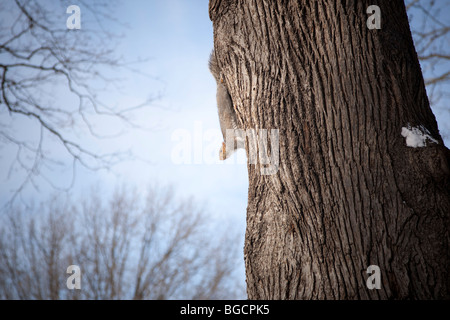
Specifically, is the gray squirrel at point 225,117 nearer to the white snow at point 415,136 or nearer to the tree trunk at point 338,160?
the tree trunk at point 338,160

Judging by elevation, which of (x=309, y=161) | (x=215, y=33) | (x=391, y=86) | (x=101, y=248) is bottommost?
(x=101, y=248)

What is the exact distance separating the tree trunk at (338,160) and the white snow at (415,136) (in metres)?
0.03

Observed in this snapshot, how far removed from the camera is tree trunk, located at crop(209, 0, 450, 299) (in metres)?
1.80

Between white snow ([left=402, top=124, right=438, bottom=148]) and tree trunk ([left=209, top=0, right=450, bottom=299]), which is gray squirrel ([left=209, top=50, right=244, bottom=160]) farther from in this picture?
white snow ([left=402, top=124, right=438, bottom=148])

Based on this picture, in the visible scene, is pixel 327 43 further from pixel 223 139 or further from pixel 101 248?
pixel 101 248

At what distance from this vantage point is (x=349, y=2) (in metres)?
2.09

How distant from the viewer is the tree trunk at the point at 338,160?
1796 mm

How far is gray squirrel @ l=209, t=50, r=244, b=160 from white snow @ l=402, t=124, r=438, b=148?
1.23 meters

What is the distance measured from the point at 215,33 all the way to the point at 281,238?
1477 mm

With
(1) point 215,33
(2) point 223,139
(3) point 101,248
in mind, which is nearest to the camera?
(1) point 215,33

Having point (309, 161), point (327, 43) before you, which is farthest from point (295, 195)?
point (327, 43)

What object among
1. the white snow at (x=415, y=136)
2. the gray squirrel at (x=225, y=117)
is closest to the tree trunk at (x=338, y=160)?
the white snow at (x=415, y=136)

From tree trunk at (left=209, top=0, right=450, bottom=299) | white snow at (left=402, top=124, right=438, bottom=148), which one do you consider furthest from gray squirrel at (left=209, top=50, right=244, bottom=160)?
white snow at (left=402, top=124, right=438, bottom=148)

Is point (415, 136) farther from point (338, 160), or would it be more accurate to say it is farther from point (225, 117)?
point (225, 117)
